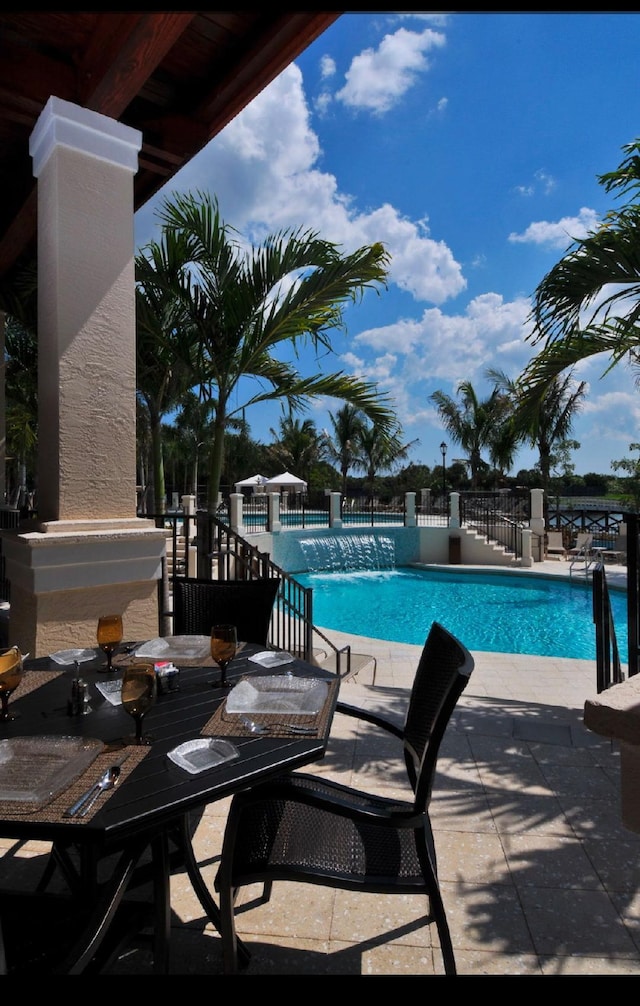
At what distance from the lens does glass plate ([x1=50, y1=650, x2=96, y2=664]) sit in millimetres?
2084

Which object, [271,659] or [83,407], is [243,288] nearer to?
[83,407]

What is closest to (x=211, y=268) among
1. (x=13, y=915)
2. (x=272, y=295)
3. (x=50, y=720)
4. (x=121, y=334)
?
(x=272, y=295)

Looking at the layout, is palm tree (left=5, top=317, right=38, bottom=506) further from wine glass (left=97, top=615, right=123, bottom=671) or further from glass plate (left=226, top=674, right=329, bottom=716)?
glass plate (left=226, top=674, right=329, bottom=716)

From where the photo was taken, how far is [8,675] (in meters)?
1.54

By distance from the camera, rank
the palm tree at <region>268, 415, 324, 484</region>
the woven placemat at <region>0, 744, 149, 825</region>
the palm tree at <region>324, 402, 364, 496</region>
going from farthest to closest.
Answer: the palm tree at <region>268, 415, 324, 484</region>
the palm tree at <region>324, 402, 364, 496</region>
the woven placemat at <region>0, 744, 149, 825</region>

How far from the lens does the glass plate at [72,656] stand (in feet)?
6.84

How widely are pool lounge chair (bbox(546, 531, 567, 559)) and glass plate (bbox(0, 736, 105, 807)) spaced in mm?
16830

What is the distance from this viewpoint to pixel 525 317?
3828mm

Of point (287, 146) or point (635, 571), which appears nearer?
point (635, 571)

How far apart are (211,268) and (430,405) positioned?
72.0 ft

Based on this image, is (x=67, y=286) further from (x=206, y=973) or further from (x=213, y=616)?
(x=206, y=973)

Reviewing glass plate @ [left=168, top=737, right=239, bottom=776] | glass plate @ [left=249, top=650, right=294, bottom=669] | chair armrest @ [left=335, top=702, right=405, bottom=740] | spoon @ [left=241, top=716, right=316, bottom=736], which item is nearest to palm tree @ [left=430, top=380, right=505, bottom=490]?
glass plate @ [left=249, top=650, right=294, bottom=669]

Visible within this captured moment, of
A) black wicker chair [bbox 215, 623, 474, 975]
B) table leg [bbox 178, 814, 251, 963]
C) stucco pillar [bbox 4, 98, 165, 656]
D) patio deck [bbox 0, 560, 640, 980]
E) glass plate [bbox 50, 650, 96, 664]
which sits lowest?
patio deck [bbox 0, 560, 640, 980]

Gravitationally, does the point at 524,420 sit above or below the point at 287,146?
below
